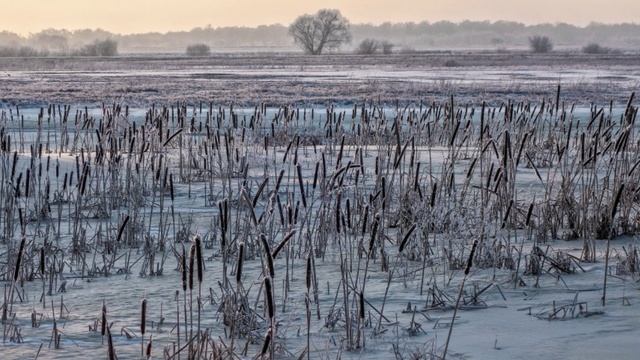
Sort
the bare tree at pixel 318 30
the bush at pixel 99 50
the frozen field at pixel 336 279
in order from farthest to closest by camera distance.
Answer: the bare tree at pixel 318 30 < the bush at pixel 99 50 < the frozen field at pixel 336 279

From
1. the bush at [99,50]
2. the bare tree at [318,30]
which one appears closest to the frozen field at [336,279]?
the bush at [99,50]

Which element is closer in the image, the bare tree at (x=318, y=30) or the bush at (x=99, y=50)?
the bush at (x=99, y=50)

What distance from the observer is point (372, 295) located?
5070mm

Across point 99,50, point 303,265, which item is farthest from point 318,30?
point 303,265

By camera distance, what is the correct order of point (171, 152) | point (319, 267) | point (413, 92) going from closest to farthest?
point (319, 267) < point (171, 152) < point (413, 92)

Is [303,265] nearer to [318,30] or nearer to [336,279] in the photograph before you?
[336,279]

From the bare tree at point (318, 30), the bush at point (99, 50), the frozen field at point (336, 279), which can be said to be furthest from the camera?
the bare tree at point (318, 30)

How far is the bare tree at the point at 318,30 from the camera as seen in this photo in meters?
108

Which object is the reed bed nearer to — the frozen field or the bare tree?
the frozen field

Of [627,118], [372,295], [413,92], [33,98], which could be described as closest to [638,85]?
[413,92]

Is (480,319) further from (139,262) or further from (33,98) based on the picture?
(33,98)

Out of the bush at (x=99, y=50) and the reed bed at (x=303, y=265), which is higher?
the reed bed at (x=303, y=265)

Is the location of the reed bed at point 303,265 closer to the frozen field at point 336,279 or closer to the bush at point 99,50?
the frozen field at point 336,279

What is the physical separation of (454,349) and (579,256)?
7.48 feet
